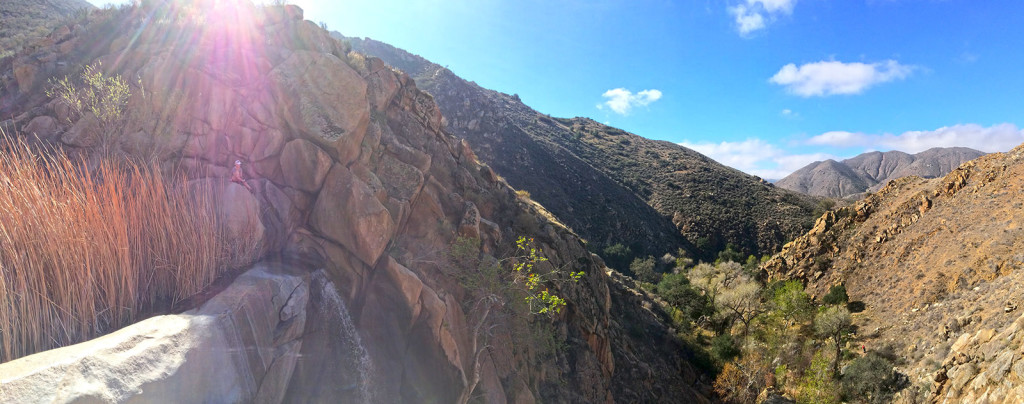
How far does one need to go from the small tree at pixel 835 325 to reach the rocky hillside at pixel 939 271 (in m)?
0.96

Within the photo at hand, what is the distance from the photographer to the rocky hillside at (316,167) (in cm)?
897

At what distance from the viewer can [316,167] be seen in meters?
9.65

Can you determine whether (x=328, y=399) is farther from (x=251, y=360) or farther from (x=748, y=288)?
(x=748, y=288)

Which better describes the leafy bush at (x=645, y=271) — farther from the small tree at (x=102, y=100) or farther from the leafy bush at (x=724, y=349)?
the small tree at (x=102, y=100)

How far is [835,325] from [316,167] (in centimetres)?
2751

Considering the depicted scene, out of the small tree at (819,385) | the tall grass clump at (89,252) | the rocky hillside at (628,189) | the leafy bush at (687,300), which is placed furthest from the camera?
the rocky hillside at (628,189)

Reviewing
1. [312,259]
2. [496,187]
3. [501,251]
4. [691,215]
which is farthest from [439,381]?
[691,215]

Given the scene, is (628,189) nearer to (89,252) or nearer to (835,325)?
(835,325)

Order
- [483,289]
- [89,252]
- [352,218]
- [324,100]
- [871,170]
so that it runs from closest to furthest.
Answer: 1. [89,252]
2. [352,218]
3. [324,100]
4. [483,289]
5. [871,170]

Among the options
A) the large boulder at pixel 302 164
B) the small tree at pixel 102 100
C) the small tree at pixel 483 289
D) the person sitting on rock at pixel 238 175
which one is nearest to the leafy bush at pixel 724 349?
the small tree at pixel 483 289

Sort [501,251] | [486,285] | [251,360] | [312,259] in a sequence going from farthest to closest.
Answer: [501,251] < [486,285] < [312,259] < [251,360]

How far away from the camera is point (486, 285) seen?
1177 cm

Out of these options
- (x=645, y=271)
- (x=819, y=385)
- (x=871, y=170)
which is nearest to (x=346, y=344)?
(x=819, y=385)

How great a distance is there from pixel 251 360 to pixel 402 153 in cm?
693
